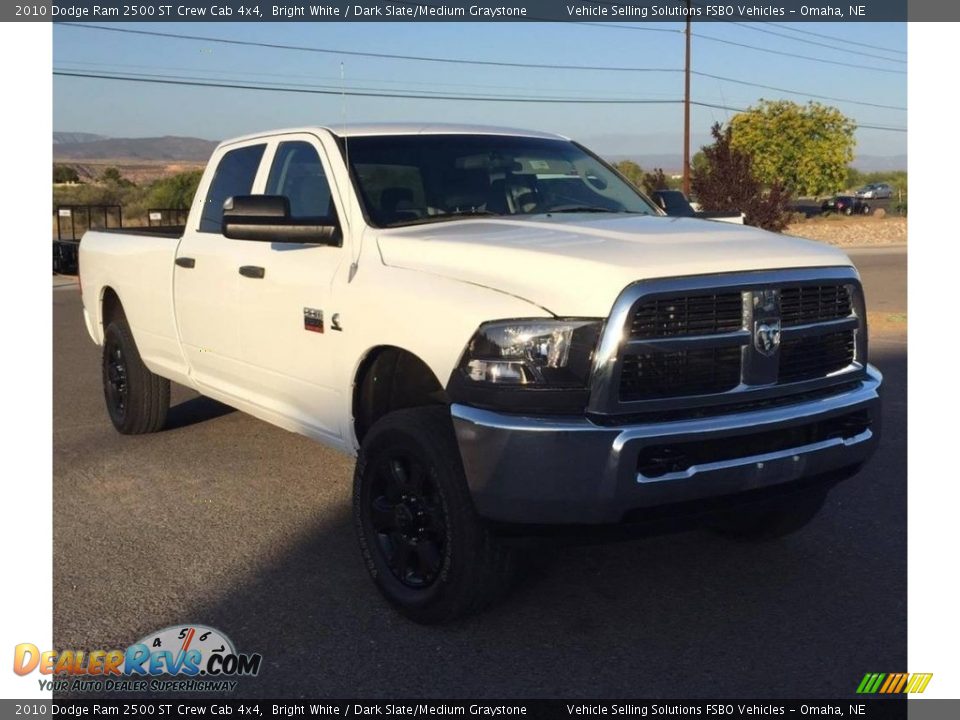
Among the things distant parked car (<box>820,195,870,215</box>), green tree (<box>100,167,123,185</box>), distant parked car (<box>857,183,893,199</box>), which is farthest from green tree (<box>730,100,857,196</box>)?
green tree (<box>100,167,123,185</box>)

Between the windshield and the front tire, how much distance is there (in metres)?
1.19

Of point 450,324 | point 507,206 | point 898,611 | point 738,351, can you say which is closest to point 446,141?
point 507,206

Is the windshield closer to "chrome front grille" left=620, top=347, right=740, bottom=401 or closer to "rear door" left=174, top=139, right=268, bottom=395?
"rear door" left=174, top=139, right=268, bottom=395

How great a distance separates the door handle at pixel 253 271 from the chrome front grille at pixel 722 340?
2329 millimetres

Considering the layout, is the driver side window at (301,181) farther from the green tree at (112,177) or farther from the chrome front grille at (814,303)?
the green tree at (112,177)

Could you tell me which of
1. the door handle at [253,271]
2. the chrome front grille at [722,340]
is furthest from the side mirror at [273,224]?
the chrome front grille at [722,340]

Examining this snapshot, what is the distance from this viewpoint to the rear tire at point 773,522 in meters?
4.85

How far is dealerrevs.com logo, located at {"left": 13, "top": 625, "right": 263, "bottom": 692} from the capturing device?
3707 mm

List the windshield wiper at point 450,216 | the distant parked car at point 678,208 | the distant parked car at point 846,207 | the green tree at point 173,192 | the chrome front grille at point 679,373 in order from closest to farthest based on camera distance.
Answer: the chrome front grille at point 679,373
the windshield wiper at point 450,216
the distant parked car at point 678,208
the green tree at point 173,192
the distant parked car at point 846,207

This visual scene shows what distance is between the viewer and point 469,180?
534cm

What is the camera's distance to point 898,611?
165 inches

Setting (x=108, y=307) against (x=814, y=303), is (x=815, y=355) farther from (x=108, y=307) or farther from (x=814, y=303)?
(x=108, y=307)

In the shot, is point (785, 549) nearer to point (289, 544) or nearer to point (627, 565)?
point (627, 565)

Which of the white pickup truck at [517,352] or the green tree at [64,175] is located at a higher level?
the green tree at [64,175]
